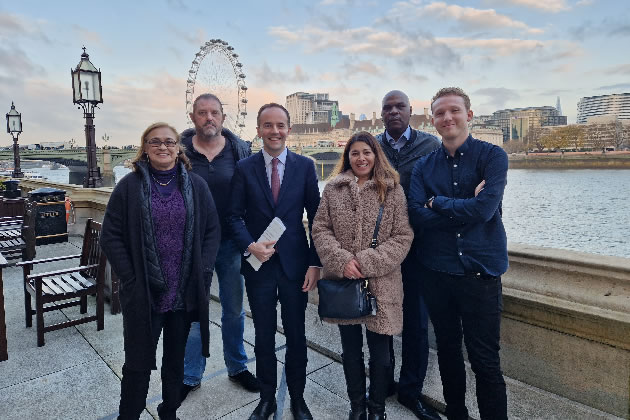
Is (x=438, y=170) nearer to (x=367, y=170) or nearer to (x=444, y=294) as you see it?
(x=367, y=170)

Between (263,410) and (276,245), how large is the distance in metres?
0.95

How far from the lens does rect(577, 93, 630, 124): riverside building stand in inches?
4090

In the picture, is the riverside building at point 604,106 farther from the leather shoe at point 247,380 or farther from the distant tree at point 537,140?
the leather shoe at point 247,380

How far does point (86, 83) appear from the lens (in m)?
8.18

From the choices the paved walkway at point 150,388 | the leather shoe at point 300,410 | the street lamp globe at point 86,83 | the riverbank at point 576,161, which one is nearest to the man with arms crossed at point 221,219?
the paved walkway at point 150,388

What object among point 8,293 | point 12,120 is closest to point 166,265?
point 8,293

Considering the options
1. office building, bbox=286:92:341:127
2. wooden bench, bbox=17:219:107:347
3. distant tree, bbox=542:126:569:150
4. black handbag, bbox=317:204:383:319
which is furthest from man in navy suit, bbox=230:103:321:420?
office building, bbox=286:92:341:127

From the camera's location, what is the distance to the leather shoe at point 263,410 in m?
2.35

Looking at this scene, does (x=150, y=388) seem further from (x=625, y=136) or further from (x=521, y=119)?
(x=521, y=119)

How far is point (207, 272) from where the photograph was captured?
7.30 feet

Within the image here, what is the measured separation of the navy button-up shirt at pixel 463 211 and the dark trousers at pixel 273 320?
765mm

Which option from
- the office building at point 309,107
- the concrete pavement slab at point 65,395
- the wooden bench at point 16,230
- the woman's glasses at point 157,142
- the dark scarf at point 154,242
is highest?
the office building at point 309,107

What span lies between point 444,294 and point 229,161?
1.57 metres

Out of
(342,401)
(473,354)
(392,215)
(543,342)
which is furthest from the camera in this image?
(342,401)
